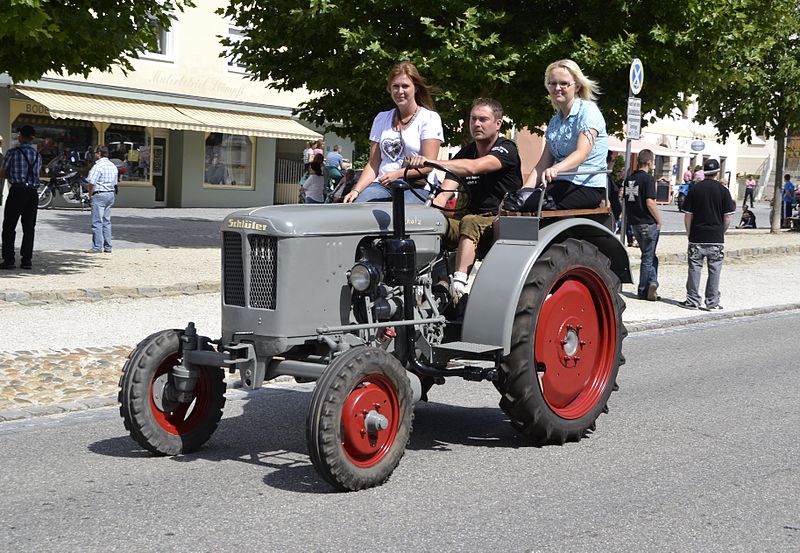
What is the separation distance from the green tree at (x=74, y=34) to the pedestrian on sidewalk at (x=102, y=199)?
10.5 feet

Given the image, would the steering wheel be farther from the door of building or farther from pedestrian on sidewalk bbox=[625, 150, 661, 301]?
the door of building

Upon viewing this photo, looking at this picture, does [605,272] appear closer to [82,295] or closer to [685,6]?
[82,295]

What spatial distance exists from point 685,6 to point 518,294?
1282 centimetres

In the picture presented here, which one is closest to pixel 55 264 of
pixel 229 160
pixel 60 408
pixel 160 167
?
pixel 60 408

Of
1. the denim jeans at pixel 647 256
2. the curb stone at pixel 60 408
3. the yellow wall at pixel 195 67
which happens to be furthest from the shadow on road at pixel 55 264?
the yellow wall at pixel 195 67

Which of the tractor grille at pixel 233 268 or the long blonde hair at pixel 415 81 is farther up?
the long blonde hair at pixel 415 81

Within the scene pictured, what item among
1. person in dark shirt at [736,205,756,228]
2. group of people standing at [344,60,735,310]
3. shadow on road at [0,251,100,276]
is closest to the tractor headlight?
group of people standing at [344,60,735,310]

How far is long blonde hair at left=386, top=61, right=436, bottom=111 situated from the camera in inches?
275

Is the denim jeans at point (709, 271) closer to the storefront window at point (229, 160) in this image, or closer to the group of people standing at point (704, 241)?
the group of people standing at point (704, 241)

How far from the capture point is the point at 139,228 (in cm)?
2312

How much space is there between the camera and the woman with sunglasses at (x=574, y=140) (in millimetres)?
6867

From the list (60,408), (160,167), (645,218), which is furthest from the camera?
(160,167)

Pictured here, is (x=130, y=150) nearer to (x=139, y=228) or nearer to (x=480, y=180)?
(x=139, y=228)

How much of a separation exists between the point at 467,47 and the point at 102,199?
239 inches
